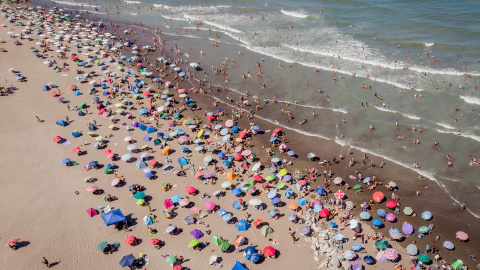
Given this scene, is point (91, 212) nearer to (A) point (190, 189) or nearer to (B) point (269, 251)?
(A) point (190, 189)

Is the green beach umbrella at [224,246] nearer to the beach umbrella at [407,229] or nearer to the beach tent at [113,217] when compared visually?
the beach tent at [113,217]

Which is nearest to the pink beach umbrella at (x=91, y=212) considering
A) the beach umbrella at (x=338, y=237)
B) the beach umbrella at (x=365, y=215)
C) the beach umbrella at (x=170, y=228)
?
the beach umbrella at (x=170, y=228)

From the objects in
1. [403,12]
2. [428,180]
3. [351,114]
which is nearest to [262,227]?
[428,180]

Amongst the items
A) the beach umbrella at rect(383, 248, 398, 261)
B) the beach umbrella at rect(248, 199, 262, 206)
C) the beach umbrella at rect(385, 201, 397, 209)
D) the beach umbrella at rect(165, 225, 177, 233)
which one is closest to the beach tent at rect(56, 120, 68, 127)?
the beach umbrella at rect(165, 225, 177, 233)

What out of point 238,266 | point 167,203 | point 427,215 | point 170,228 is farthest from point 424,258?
point 167,203

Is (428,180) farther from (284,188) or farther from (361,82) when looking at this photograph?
(361,82)
